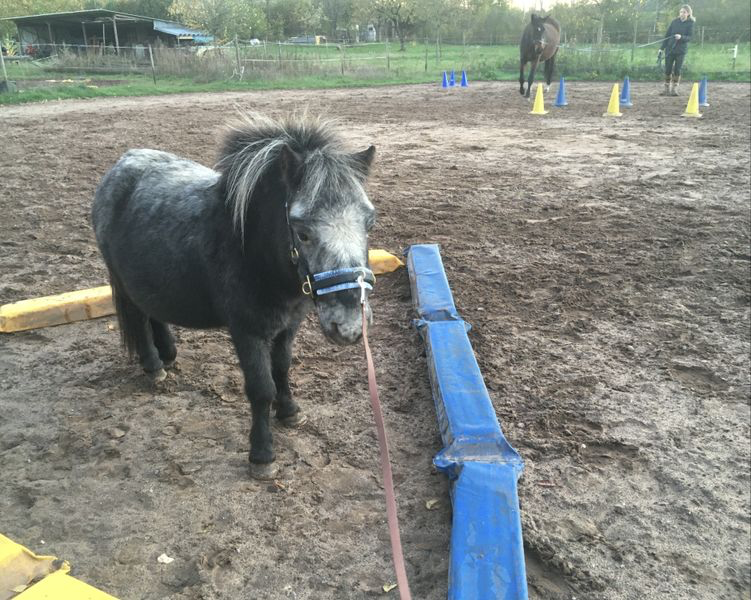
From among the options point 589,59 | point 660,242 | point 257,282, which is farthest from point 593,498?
point 589,59

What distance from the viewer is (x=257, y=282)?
8.66 feet

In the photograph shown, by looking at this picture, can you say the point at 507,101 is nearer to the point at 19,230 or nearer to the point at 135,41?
the point at 19,230

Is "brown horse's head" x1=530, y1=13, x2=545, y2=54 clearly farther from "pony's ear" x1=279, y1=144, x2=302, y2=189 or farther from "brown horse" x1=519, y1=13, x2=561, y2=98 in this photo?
"pony's ear" x1=279, y1=144, x2=302, y2=189

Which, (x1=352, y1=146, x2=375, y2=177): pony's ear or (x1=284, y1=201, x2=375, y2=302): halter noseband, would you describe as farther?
(x1=352, y1=146, x2=375, y2=177): pony's ear

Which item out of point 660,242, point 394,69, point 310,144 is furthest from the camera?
point 394,69

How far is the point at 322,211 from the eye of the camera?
2262 millimetres

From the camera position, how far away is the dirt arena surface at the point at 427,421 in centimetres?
233

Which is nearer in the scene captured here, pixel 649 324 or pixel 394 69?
pixel 649 324

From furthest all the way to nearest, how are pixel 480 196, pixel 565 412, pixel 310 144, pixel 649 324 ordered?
pixel 480 196 < pixel 649 324 < pixel 565 412 < pixel 310 144

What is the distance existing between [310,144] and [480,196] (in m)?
5.15

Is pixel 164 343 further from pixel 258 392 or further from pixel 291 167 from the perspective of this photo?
pixel 291 167

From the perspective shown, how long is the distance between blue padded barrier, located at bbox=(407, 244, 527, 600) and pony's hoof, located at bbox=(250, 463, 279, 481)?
0.88 metres

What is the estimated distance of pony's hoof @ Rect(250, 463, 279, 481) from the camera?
9.32 ft

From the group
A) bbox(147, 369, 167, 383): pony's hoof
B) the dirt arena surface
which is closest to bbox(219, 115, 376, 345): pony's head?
the dirt arena surface
